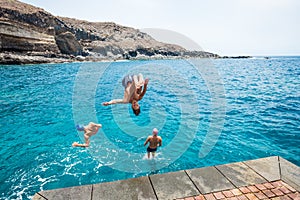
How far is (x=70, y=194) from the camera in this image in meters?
5.02

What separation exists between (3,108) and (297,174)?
1916 cm

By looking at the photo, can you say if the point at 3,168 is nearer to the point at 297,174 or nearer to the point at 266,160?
the point at 266,160

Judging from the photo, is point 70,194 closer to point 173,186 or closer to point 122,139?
point 173,186

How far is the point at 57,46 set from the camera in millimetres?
72250

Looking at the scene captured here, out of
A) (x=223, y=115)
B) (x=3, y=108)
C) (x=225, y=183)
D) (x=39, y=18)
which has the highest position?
(x=39, y=18)

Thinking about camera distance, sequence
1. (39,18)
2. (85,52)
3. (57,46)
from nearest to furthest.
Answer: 1. (57,46)
2. (39,18)
3. (85,52)

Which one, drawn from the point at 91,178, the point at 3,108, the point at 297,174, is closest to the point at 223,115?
the point at 297,174

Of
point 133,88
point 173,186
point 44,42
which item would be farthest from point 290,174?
point 44,42

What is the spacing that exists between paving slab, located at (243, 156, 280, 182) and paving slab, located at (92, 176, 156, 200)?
3222 mm

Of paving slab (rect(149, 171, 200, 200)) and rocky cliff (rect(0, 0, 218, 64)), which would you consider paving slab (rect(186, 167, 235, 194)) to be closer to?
paving slab (rect(149, 171, 200, 200))

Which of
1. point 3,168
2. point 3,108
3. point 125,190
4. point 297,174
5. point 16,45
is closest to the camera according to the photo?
point 125,190

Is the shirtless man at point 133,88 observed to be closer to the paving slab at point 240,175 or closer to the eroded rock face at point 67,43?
the paving slab at point 240,175

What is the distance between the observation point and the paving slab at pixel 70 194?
4.91 metres

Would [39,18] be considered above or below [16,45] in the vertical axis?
above
